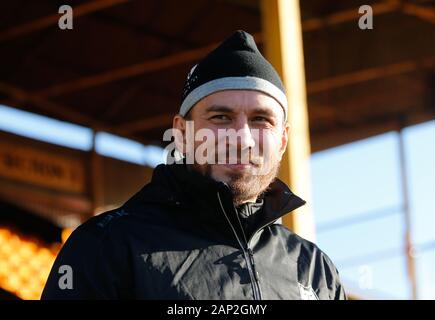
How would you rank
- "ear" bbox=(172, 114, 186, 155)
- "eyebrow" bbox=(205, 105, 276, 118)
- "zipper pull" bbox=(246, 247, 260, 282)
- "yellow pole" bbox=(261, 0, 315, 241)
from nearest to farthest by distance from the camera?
"zipper pull" bbox=(246, 247, 260, 282) < "eyebrow" bbox=(205, 105, 276, 118) < "ear" bbox=(172, 114, 186, 155) < "yellow pole" bbox=(261, 0, 315, 241)

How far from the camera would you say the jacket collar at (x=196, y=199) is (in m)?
2.50

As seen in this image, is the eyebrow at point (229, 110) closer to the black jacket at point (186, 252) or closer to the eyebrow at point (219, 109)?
the eyebrow at point (219, 109)

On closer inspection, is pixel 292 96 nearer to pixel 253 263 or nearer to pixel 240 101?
pixel 240 101

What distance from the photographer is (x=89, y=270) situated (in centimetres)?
234

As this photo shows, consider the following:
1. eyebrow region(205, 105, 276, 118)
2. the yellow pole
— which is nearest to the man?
eyebrow region(205, 105, 276, 118)

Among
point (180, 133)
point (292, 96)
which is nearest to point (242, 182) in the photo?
point (180, 133)

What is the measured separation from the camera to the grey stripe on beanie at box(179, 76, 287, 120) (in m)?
2.61

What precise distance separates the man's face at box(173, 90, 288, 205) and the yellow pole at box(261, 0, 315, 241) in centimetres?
225

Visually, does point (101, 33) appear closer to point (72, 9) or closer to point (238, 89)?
point (72, 9)

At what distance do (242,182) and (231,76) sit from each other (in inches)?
11.8

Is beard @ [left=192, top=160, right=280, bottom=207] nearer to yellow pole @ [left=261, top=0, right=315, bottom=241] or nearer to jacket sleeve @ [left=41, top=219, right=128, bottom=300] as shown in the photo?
jacket sleeve @ [left=41, top=219, right=128, bottom=300]

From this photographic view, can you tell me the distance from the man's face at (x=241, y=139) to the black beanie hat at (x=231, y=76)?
2 cm

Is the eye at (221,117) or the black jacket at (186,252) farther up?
the eye at (221,117)

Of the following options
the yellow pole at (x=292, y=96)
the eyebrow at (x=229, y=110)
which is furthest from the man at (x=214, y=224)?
the yellow pole at (x=292, y=96)
